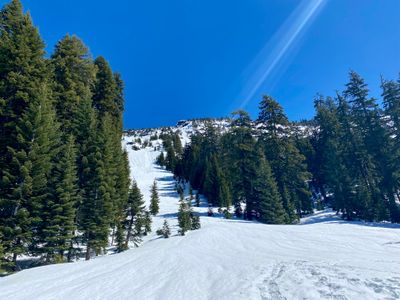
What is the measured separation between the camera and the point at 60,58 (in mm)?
26500

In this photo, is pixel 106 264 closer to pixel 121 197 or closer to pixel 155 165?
pixel 121 197

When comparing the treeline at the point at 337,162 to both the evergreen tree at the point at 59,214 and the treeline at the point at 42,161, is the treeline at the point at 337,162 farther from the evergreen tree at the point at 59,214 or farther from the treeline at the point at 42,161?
the evergreen tree at the point at 59,214

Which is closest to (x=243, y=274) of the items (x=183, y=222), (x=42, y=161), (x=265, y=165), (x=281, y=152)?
(x=42, y=161)

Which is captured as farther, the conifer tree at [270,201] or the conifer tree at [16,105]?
the conifer tree at [270,201]

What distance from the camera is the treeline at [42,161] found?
571 inches

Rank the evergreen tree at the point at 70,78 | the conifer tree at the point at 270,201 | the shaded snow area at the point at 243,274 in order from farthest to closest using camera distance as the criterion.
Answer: the conifer tree at the point at 270,201, the evergreen tree at the point at 70,78, the shaded snow area at the point at 243,274

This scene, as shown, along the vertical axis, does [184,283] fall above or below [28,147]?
below

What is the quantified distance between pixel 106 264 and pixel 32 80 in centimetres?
1420

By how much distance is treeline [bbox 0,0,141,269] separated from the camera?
14508 mm

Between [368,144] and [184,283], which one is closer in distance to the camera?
[184,283]

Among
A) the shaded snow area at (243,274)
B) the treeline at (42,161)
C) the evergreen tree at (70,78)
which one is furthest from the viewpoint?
the evergreen tree at (70,78)

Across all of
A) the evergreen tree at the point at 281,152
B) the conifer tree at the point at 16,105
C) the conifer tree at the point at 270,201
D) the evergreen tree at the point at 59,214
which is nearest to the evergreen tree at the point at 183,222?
the evergreen tree at the point at 59,214

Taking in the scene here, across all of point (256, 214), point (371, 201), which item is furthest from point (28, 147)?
point (371, 201)

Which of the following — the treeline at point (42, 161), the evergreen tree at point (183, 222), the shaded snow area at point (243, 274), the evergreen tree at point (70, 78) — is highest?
the evergreen tree at point (70, 78)
